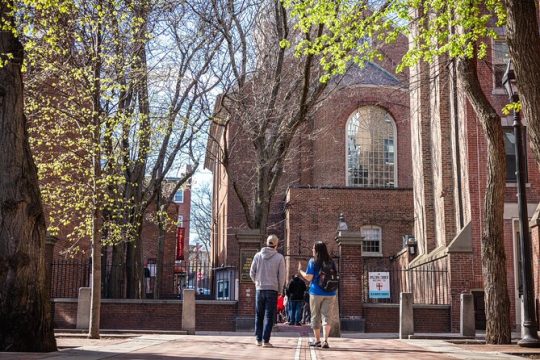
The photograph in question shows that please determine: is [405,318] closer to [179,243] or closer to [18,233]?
[18,233]

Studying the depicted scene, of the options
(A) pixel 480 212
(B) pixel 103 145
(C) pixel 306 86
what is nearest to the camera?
(B) pixel 103 145

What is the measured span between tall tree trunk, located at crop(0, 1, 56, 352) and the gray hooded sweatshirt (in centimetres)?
325

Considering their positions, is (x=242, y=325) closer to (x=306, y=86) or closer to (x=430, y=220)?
(x=306, y=86)

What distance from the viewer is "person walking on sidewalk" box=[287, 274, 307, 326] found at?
22.3 metres

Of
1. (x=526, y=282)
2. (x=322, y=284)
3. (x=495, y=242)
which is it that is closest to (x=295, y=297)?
(x=495, y=242)

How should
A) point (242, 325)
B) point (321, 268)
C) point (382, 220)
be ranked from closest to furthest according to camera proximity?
point (321, 268) → point (242, 325) → point (382, 220)

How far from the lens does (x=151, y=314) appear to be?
20.7m

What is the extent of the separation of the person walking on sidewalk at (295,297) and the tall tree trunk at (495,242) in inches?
373

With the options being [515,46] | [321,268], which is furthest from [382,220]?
[515,46]

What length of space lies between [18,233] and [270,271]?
3840 millimetres

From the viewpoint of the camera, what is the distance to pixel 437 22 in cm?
1341

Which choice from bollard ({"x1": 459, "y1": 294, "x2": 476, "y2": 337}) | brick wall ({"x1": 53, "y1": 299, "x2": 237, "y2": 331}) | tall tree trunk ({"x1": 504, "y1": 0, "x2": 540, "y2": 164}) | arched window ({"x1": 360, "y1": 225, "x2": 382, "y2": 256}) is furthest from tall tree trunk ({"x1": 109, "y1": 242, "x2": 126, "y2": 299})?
tall tree trunk ({"x1": 504, "y1": 0, "x2": 540, "y2": 164})

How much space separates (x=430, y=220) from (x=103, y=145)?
51.7 feet

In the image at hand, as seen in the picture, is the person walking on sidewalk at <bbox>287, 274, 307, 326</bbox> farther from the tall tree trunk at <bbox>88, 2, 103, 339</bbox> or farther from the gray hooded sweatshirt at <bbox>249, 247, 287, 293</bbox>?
the gray hooded sweatshirt at <bbox>249, 247, 287, 293</bbox>
